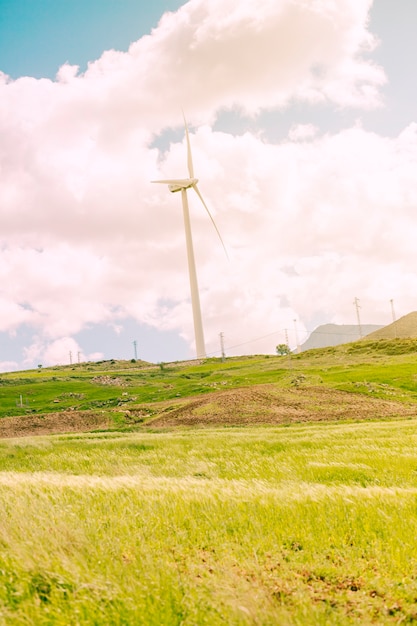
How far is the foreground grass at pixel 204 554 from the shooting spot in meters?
4.89

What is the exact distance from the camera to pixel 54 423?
53.1m

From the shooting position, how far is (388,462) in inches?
607

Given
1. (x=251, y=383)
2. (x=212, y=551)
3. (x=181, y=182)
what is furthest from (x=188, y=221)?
(x=212, y=551)

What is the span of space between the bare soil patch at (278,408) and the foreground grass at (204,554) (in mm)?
33101

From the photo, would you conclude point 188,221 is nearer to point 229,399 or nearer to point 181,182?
point 181,182

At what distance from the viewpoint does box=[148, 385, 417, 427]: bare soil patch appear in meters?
44.6

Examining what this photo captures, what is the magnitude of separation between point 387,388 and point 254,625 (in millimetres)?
60456

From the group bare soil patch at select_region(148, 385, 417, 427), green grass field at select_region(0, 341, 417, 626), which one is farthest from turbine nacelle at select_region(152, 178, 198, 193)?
green grass field at select_region(0, 341, 417, 626)

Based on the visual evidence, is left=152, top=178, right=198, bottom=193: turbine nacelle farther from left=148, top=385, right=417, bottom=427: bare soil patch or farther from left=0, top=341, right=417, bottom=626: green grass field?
left=0, top=341, right=417, bottom=626: green grass field

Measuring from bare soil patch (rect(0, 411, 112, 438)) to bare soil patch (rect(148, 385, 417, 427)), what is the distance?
287 inches

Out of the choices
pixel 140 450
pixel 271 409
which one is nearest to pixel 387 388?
pixel 271 409

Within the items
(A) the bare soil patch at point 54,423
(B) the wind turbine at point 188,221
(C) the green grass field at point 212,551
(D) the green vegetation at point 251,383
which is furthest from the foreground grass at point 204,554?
(B) the wind turbine at point 188,221

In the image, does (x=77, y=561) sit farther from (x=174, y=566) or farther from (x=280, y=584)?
(x=280, y=584)

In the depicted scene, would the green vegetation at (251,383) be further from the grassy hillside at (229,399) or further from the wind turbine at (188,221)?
the wind turbine at (188,221)
